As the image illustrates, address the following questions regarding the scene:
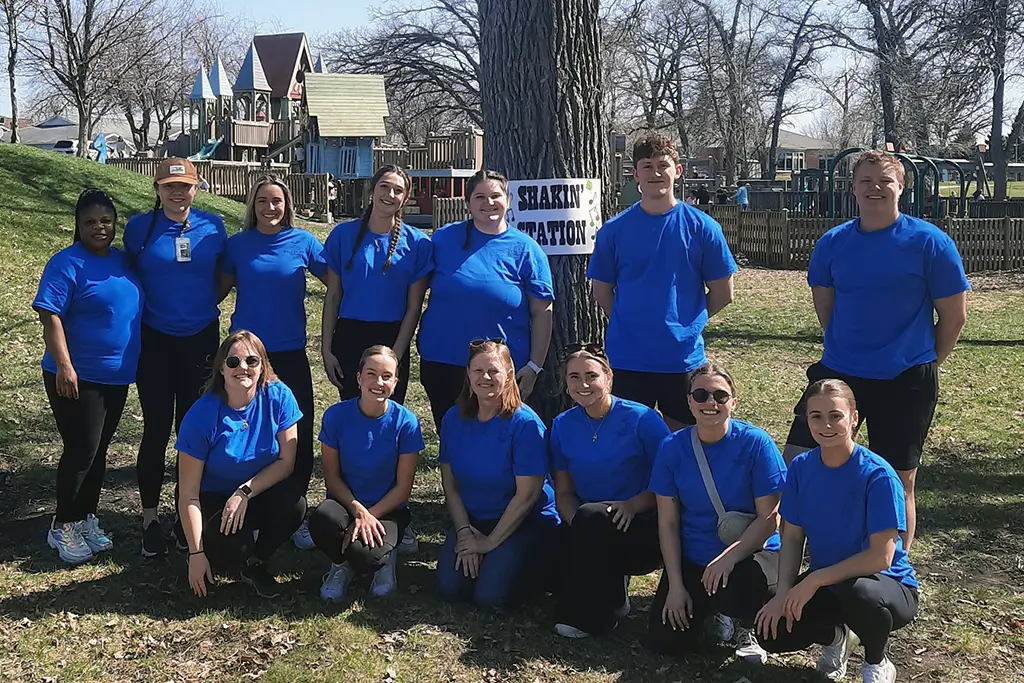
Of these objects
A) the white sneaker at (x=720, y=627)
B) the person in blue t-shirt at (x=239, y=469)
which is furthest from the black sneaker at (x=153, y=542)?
the white sneaker at (x=720, y=627)

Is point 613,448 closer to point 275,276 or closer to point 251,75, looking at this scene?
point 275,276

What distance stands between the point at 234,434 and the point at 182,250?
102 centimetres

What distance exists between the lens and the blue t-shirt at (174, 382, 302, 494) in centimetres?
430

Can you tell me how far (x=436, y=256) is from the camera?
483 centimetres

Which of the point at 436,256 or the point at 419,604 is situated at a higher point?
the point at 436,256

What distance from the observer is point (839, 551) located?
3.69 metres

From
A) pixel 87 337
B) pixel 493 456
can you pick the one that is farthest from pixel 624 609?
pixel 87 337

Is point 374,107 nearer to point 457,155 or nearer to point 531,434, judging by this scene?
point 457,155

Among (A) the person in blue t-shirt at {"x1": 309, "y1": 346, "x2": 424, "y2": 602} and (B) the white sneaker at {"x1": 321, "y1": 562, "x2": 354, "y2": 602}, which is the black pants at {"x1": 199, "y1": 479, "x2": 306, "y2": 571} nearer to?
(A) the person in blue t-shirt at {"x1": 309, "y1": 346, "x2": 424, "y2": 602}

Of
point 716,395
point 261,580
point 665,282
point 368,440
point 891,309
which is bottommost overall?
point 261,580

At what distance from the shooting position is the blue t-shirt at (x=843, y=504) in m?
3.57

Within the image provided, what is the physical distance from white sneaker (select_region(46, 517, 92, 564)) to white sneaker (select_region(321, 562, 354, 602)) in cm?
123

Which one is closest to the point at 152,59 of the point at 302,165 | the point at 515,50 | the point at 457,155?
the point at 302,165

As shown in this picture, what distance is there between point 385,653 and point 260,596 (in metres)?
0.77
